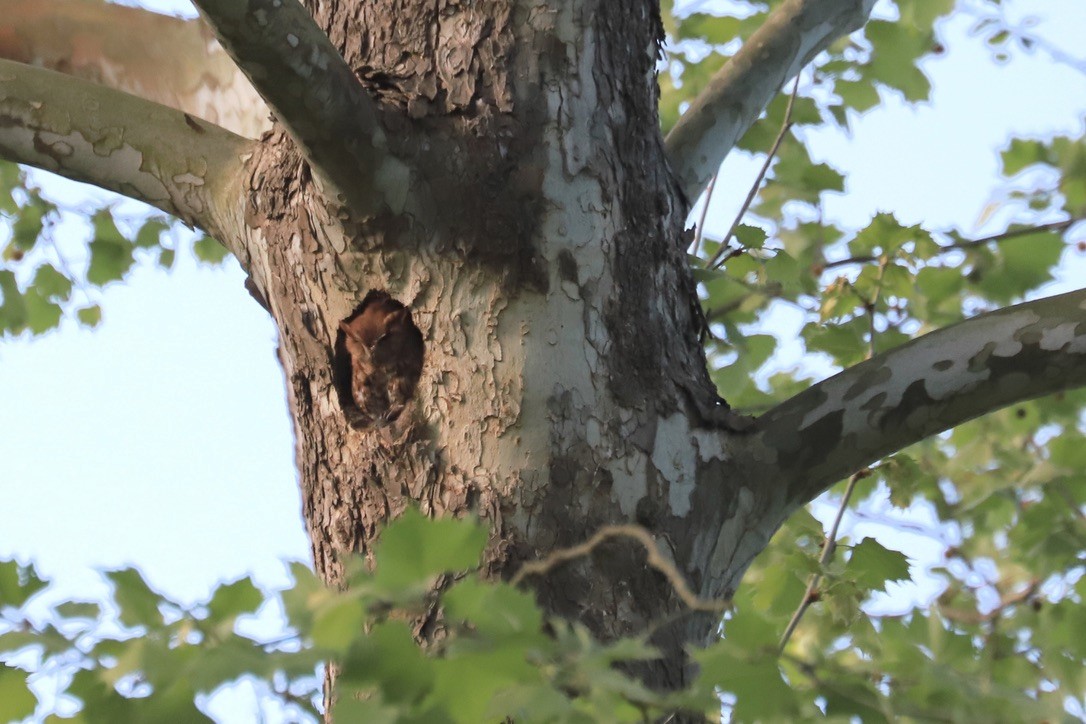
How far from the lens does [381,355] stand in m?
1.34

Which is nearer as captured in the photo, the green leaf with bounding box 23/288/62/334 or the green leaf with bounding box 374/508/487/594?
the green leaf with bounding box 374/508/487/594

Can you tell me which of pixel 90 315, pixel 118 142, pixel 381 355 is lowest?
pixel 381 355

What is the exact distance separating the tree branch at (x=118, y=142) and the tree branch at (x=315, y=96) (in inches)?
13.8

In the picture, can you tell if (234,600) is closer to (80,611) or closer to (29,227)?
(80,611)

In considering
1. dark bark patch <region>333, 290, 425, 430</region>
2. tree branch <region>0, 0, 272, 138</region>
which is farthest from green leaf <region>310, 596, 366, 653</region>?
tree branch <region>0, 0, 272, 138</region>

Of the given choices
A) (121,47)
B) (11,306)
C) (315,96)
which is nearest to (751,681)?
(315,96)

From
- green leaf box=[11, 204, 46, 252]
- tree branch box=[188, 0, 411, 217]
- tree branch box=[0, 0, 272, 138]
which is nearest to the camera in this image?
tree branch box=[188, 0, 411, 217]

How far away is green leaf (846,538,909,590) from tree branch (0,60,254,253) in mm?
1054

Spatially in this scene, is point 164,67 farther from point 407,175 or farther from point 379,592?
point 379,592

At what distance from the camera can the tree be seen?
1238 millimetres

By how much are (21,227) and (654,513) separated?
2329 mm

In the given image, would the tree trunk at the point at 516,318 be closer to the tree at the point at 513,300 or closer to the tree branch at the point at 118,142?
the tree at the point at 513,300

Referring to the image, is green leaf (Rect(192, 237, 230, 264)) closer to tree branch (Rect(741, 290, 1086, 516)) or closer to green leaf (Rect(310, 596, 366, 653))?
tree branch (Rect(741, 290, 1086, 516))

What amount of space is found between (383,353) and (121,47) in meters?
1.10
